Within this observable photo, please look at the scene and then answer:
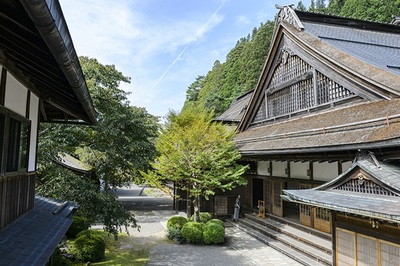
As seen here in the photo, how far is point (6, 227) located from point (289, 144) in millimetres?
8347

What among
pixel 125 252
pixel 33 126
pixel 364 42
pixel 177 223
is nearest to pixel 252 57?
pixel 364 42

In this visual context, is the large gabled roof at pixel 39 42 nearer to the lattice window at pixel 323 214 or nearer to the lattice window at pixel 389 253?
the lattice window at pixel 389 253

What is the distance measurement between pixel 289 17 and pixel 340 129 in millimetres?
8579

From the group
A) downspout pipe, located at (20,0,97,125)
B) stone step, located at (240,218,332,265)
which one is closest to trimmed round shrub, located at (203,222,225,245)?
stone step, located at (240,218,332,265)

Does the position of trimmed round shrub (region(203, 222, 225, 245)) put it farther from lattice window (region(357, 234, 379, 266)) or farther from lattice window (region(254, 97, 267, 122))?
lattice window (region(254, 97, 267, 122))

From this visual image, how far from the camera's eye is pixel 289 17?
1486 cm

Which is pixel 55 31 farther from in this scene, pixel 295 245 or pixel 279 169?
pixel 279 169

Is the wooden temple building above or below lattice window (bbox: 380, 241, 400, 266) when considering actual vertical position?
above

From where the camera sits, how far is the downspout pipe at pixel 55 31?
193cm

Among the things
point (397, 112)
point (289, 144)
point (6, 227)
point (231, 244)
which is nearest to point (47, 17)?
point (6, 227)

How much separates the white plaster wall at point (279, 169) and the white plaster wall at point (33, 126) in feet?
34.7

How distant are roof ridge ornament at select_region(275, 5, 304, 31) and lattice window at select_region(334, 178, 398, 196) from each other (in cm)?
901

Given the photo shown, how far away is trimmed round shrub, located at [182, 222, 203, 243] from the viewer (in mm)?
12523

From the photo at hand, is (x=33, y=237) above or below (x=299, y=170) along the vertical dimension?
below
